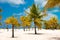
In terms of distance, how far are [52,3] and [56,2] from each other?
58 centimetres

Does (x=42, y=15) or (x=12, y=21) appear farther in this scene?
(x=42, y=15)

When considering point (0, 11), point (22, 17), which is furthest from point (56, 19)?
point (0, 11)

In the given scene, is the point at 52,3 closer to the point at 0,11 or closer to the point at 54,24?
the point at 0,11

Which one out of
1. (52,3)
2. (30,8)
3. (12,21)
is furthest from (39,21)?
(52,3)

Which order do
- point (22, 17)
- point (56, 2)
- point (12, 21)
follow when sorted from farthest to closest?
point (22, 17), point (12, 21), point (56, 2)

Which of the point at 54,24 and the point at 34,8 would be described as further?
the point at 54,24

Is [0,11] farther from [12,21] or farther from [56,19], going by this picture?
[56,19]

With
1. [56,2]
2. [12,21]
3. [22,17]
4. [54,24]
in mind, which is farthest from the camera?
[54,24]

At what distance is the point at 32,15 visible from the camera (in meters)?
35.1

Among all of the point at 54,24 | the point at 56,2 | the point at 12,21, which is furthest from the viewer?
the point at 54,24

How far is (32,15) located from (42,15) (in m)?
2.42

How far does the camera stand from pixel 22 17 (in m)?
50.3

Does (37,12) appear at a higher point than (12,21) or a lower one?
higher

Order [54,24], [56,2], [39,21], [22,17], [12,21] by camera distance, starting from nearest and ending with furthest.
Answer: [56,2]
[12,21]
[39,21]
[22,17]
[54,24]
